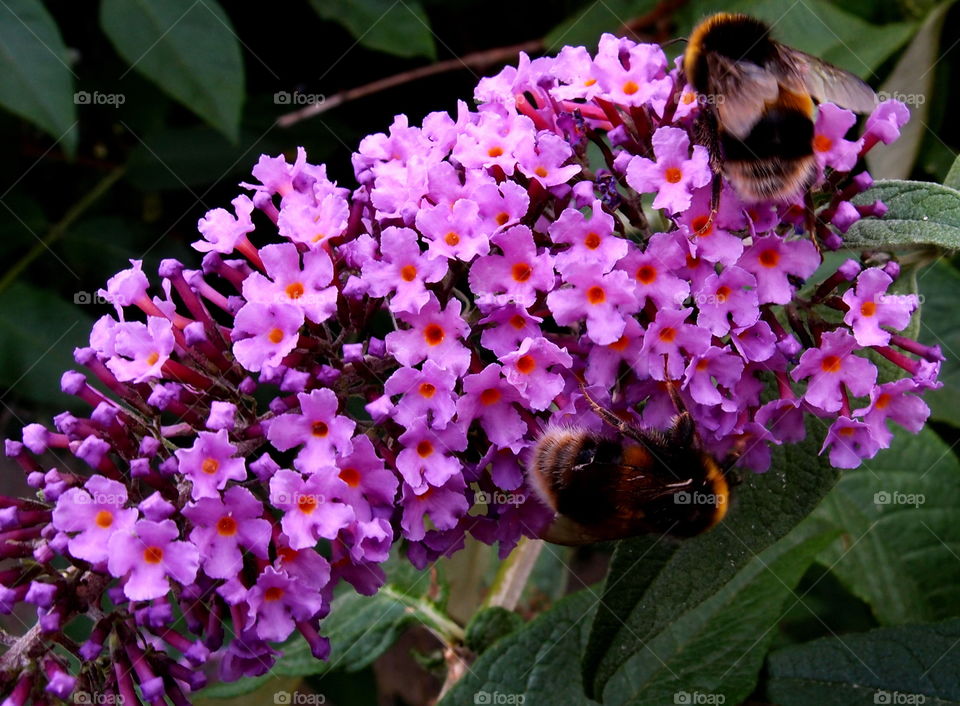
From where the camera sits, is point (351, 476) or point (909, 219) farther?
point (909, 219)

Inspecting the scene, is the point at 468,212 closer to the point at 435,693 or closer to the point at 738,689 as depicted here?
the point at 738,689

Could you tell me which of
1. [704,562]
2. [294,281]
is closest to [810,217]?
[704,562]

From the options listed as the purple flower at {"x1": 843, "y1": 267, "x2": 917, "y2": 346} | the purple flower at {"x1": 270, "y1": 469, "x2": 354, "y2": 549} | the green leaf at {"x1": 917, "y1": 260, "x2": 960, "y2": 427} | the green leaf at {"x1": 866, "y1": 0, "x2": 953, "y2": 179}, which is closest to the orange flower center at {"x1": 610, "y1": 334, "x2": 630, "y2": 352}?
the purple flower at {"x1": 843, "y1": 267, "x2": 917, "y2": 346}

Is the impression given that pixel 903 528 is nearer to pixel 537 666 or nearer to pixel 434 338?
pixel 537 666

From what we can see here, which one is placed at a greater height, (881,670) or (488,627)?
(881,670)

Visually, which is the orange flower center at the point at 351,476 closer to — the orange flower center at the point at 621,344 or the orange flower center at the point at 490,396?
the orange flower center at the point at 490,396
